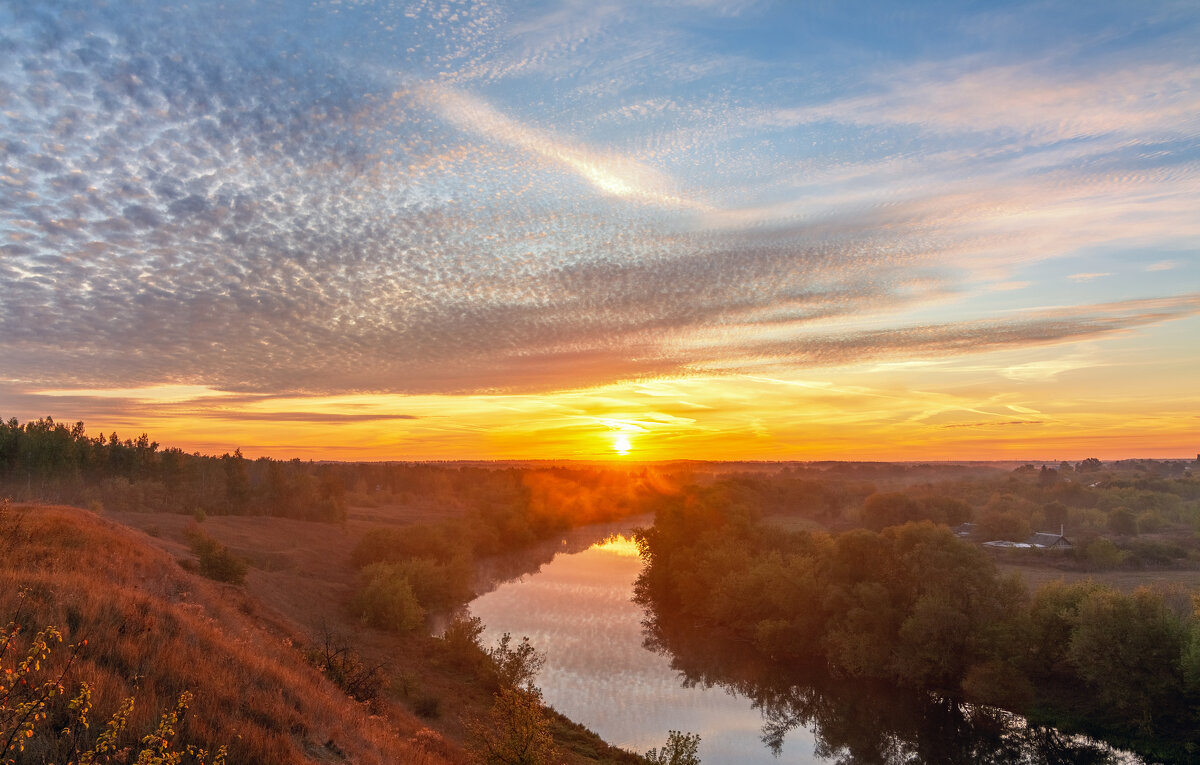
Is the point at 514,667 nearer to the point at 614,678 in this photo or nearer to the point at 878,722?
the point at 614,678

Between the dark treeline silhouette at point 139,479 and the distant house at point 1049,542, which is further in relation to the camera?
the dark treeline silhouette at point 139,479

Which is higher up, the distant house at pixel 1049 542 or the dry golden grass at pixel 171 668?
the dry golden grass at pixel 171 668

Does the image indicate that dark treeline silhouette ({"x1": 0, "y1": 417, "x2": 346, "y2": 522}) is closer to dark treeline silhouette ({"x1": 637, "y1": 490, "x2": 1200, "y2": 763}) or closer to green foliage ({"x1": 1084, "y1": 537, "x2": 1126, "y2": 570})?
dark treeline silhouette ({"x1": 637, "y1": 490, "x2": 1200, "y2": 763})

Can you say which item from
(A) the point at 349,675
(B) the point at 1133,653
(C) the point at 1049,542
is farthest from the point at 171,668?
(C) the point at 1049,542

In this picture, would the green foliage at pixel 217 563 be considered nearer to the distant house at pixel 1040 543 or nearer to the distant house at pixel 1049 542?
the distant house at pixel 1040 543

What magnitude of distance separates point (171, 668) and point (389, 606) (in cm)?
3560

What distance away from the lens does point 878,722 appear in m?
34.4

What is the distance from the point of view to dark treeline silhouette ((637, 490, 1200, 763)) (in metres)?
30.5

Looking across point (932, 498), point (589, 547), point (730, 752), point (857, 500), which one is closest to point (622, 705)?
point (730, 752)

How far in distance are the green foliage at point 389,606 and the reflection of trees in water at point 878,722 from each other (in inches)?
735

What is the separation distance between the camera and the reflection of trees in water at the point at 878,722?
30891mm

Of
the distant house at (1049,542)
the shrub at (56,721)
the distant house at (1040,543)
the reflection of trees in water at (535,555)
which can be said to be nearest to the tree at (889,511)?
the distant house at (1040,543)

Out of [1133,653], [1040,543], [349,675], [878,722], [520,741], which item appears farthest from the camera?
[1040,543]

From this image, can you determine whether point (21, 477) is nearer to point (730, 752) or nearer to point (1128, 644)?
point (730, 752)
